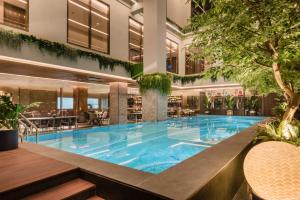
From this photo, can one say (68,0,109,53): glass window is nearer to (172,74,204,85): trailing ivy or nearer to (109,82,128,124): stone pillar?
(109,82,128,124): stone pillar

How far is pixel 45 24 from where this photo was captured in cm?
857

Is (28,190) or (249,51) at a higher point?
(249,51)

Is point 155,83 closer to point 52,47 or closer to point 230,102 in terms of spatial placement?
point 52,47

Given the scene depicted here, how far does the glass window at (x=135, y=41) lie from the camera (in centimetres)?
1368

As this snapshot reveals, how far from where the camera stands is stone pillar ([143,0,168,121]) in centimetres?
1150

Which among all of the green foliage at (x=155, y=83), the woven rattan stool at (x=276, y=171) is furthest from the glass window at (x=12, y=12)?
the woven rattan stool at (x=276, y=171)

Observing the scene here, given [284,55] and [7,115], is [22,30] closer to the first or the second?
[7,115]

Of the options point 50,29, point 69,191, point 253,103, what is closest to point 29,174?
point 69,191

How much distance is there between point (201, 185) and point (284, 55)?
1511 millimetres

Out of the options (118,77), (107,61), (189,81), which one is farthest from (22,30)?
(189,81)

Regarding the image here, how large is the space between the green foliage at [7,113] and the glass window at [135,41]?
9.85 m

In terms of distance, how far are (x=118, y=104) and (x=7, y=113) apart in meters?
8.18

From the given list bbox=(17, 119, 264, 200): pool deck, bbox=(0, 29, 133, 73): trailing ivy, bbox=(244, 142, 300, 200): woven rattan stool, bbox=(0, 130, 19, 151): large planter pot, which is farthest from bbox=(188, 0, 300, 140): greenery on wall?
bbox=(0, 29, 133, 73): trailing ivy

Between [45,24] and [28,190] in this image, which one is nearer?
[28,190]
